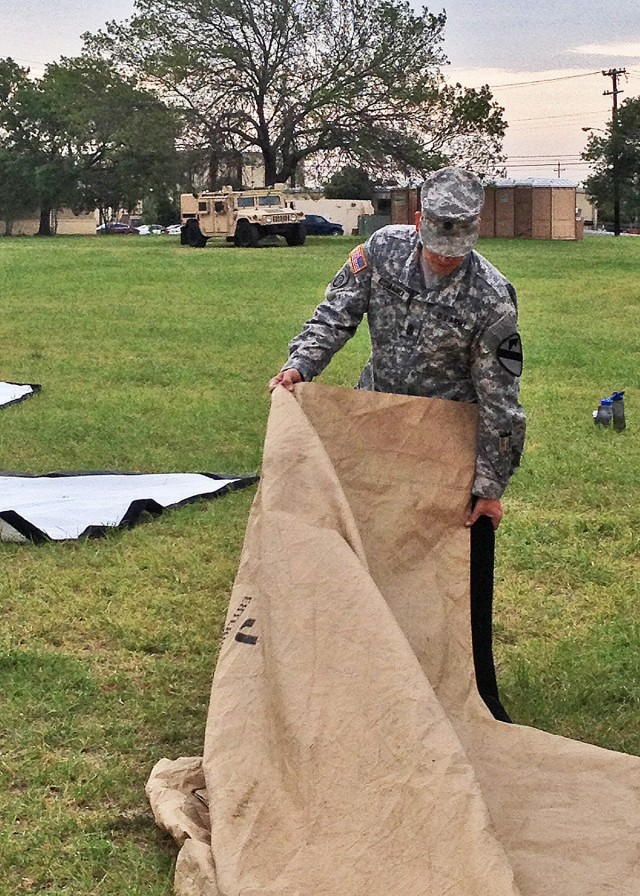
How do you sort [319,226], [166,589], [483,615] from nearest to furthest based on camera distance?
[483,615]
[166,589]
[319,226]

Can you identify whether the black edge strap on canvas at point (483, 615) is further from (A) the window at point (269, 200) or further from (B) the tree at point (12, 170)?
(B) the tree at point (12, 170)

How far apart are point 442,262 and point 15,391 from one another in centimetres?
698

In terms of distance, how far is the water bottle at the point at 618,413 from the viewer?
28.5 ft

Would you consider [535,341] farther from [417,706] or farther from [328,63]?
[328,63]

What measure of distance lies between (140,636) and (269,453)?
1586mm

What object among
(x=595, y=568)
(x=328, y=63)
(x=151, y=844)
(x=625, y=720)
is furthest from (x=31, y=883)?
(x=328, y=63)

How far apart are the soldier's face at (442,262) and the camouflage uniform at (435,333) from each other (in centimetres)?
3

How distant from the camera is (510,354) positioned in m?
3.47

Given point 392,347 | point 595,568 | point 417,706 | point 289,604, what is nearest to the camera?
point 417,706

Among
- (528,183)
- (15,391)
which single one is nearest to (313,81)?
(528,183)

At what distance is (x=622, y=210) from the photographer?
6200 cm

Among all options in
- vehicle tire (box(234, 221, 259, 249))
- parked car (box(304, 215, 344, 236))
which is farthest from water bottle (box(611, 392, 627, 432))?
parked car (box(304, 215, 344, 236))

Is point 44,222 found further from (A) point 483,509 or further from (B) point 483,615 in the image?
(A) point 483,509

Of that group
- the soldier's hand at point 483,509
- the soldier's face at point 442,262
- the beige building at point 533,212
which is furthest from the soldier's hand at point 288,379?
the beige building at point 533,212
